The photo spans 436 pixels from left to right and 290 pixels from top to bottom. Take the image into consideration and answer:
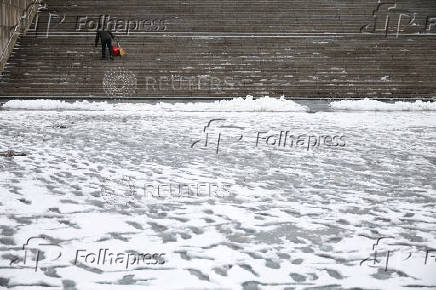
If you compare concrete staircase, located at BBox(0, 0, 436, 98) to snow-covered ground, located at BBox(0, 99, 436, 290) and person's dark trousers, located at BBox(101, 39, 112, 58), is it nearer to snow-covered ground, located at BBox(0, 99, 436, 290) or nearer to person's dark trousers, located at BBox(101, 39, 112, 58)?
person's dark trousers, located at BBox(101, 39, 112, 58)

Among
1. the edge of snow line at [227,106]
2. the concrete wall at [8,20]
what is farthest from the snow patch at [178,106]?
the concrete wall at [8,20]

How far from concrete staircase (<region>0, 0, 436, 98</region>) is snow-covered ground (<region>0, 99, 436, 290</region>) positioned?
5.04 meters

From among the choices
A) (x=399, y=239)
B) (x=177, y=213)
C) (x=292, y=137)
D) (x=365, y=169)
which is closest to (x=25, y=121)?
(x=292, y=137)

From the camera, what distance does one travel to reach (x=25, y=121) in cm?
1073

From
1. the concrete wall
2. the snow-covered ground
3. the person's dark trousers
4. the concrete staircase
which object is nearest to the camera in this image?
the snow-covered ground

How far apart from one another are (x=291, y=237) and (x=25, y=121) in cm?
847

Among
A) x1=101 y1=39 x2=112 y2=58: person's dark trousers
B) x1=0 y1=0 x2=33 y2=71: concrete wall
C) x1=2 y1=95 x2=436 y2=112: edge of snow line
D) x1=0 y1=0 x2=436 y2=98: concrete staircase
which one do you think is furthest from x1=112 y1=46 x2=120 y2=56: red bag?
x1=0 y1=0 x2=33 y2=71: concrete wall

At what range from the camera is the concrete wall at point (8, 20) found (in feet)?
51.9

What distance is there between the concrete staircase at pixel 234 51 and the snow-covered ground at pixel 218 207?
504 cm

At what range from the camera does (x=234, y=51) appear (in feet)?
55.8

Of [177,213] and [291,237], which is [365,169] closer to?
[291,237]

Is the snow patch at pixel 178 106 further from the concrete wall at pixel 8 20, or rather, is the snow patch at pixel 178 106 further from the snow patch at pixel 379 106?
the concrete wall at pixel 8 20

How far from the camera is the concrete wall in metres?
15.8

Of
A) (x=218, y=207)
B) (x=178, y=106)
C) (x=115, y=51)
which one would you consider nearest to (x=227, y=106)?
(x=178, y=106)
